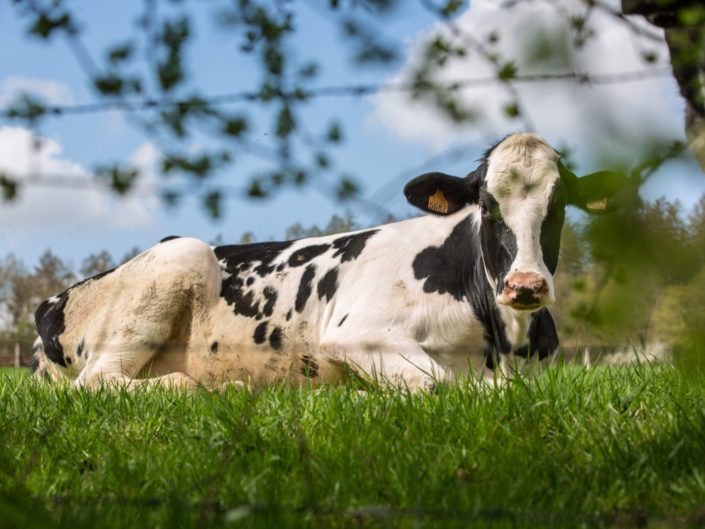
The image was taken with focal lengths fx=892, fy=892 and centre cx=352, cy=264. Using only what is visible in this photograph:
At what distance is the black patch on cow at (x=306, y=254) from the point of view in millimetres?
8523

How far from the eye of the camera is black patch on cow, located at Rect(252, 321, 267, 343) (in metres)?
8.09

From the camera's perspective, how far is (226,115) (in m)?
2.90

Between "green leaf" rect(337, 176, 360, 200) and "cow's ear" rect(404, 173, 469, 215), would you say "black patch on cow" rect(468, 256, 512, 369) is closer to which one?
"cow's ear" rect(404, 173, 469, 215)

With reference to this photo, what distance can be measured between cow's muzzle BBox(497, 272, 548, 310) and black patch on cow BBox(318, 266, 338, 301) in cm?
247

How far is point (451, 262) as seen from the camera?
746 cm

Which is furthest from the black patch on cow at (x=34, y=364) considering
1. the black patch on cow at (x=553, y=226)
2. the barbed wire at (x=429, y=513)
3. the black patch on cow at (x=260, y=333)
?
the barbed wire at (x=429, y=513)

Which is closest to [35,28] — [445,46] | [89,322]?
[445,46]

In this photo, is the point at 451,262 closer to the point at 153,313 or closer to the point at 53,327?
the point at 153,313

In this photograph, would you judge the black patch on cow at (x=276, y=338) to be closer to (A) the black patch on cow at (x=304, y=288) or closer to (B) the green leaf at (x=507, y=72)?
(A) the black patch on cow at (x=304, y=288)

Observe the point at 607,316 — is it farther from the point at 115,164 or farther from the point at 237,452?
the point at 237,452

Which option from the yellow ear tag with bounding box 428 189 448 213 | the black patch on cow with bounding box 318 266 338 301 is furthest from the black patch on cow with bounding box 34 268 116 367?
the yellow ear tag with bounding box 428 189 448 213

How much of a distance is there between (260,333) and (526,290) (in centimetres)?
314

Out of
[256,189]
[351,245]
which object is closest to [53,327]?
[351,245]

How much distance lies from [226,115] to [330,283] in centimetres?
525
